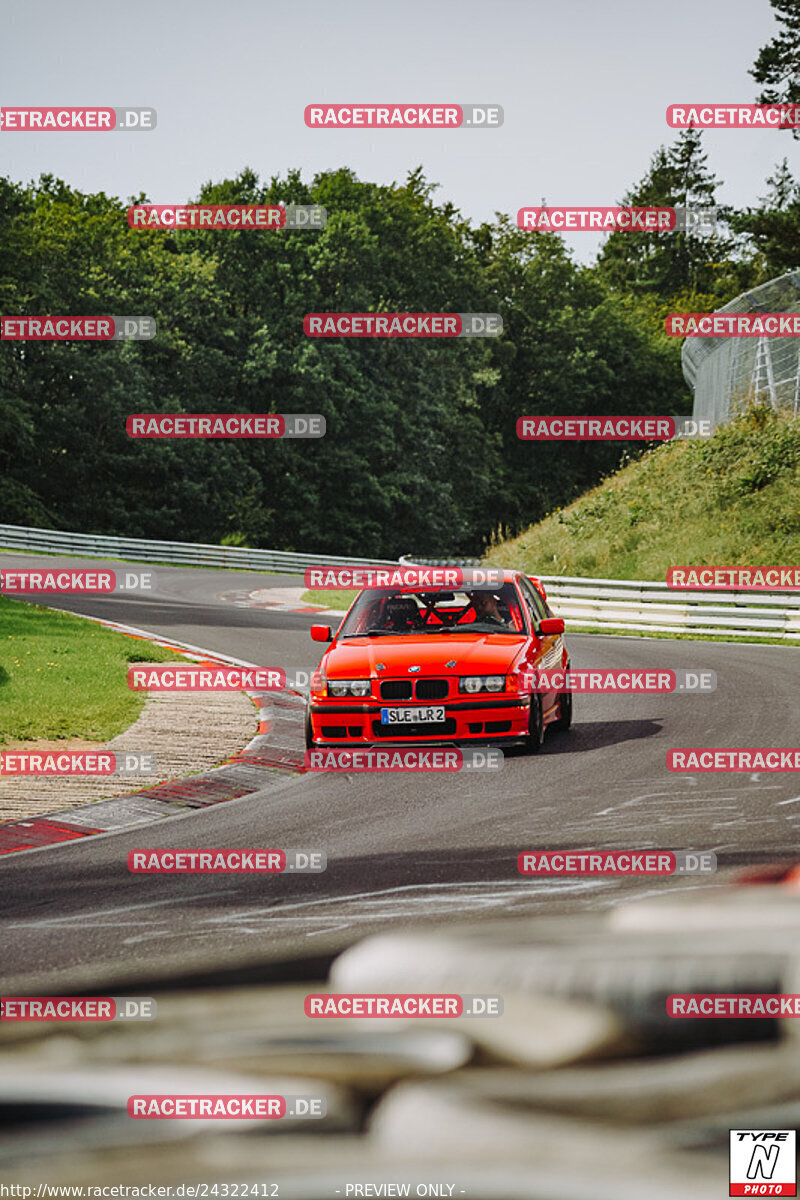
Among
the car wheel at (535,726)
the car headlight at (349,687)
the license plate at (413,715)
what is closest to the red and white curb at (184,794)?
the car headlight at (349,687)

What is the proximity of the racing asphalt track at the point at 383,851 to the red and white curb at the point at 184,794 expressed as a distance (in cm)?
24

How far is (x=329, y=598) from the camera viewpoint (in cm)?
3303

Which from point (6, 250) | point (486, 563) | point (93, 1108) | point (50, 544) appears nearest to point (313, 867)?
A: point (93, 1108)

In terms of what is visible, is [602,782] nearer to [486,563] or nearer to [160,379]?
[486,563]

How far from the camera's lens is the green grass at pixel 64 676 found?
499 inches

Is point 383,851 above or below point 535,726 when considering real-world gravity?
below

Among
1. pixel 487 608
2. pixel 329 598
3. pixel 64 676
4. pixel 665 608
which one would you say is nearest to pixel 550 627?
pixel 487 608

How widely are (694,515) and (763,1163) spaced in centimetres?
3378

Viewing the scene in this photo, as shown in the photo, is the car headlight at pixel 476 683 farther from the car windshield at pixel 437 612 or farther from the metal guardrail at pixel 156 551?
the metal guardrail at pixel 156 551

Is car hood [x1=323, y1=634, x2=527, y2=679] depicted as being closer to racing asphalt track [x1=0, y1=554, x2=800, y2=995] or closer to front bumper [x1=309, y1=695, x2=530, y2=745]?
front bumper [x1=309, y1=695, x2=530, y2=745]

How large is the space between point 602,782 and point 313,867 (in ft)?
10.6

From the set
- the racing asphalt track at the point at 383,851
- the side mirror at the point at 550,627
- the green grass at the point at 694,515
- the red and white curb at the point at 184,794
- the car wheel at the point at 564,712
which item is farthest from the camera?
the green grass at the point at 694,515

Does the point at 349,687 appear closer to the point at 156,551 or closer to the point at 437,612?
the point at 437,612

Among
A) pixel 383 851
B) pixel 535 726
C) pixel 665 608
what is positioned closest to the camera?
pixel 383 851
